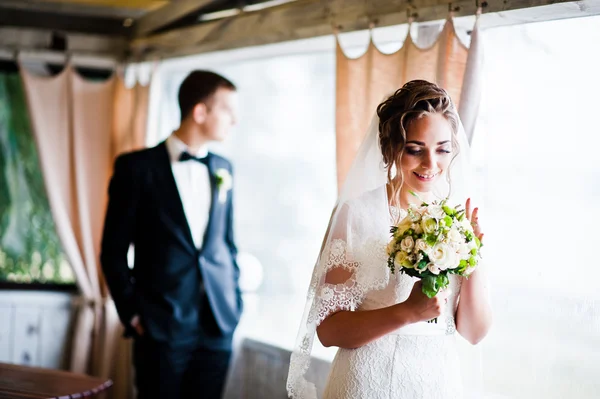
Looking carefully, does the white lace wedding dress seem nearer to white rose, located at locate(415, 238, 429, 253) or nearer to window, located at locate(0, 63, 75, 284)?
white rose, located at locate(415, 238, 429, 253)

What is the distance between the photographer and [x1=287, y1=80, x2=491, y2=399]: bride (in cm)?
224

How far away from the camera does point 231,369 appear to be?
441 cm

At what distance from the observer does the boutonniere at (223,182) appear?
3.79 m

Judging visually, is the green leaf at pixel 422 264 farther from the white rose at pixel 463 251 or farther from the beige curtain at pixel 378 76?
the beige curtain at pixel 378 76

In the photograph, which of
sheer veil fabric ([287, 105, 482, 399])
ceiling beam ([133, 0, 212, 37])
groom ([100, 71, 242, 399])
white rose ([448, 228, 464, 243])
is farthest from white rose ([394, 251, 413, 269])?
ceiling beam ([133, 0, 212, 37])

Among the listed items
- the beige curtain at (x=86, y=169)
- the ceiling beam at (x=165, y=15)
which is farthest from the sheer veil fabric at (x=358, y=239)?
the beige curtain at (x=86, y=169)

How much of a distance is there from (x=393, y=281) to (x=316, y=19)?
1566mm

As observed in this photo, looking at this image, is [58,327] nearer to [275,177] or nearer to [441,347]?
[275,177]

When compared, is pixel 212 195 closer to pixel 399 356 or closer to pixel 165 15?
pixel 165 15

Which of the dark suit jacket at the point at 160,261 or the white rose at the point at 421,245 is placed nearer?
the white rose at the point at 421,245

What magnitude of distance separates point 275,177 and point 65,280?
1586 mm

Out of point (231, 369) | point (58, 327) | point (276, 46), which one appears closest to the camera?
point (276, 46)

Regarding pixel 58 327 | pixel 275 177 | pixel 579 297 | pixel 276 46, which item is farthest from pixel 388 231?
pixel 58 327

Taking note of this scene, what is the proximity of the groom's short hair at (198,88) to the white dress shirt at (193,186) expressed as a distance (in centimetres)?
17
